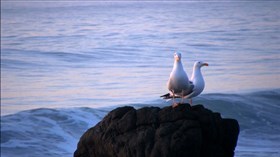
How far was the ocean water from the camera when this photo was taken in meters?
16.0

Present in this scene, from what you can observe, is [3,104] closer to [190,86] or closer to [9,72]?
[9,72]

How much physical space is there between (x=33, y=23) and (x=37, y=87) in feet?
76.4

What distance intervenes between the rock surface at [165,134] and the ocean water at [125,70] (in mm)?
3896

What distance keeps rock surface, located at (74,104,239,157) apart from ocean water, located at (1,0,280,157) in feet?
12.8

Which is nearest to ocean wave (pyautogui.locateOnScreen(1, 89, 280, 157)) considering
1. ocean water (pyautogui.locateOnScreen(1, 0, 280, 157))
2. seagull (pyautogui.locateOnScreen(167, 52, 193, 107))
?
ocean water (pyautogui.locateOnScreen(1, 0, 280, 157))

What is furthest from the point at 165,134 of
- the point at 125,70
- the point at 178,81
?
the point at 125,70

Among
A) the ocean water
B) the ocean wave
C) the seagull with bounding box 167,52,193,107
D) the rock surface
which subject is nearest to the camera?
the rock surface

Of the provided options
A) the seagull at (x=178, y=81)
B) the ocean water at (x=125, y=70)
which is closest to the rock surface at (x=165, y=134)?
the seagull at (x=178, y=81)

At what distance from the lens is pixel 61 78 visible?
24.4 meters

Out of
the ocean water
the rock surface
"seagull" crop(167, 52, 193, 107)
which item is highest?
"seagull" crop(167, 52, 193, 107)

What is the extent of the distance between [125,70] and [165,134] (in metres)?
16.2

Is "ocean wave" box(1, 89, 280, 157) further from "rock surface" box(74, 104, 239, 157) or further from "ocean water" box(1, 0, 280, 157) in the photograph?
"rock surface" box(74, 104, 239, 157)

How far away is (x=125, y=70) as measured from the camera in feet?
81.7

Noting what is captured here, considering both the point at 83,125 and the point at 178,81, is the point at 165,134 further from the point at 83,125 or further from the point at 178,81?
the point at 83,125
